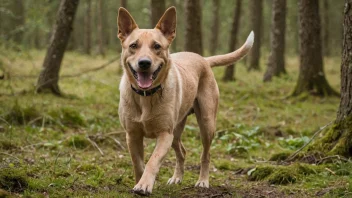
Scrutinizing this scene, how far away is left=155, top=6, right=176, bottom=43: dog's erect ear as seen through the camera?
5277mm

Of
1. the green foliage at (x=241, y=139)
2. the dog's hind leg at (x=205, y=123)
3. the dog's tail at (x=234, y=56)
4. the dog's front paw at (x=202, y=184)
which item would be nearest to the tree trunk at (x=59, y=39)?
the green foliage at (x=241, y=139)

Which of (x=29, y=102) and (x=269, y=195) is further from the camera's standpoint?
(x=29, y=102)

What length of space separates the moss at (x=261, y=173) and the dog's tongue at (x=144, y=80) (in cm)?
228

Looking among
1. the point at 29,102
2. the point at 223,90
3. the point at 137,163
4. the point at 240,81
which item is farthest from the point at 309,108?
the point at 137,163

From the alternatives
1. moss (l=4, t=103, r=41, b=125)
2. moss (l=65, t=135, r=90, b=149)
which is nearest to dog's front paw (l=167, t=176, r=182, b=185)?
moss (l=65, t=135, r=90, b=149)

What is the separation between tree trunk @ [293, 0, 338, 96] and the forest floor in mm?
468

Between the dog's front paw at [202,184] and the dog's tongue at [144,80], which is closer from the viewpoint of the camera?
the dog's tongue at [144,80]

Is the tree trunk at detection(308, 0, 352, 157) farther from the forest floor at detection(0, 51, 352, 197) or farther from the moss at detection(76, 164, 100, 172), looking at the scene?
the moss at detection(76, 164, 100, 172)

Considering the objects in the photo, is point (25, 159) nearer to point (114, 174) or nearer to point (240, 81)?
point (114, 174)

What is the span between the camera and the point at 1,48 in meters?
9.77

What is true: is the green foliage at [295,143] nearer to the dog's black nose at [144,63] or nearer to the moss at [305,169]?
the moss at [305,169]

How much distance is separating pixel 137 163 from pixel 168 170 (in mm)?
1751

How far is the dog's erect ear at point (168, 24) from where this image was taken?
528cm

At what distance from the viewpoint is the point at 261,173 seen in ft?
20.1
